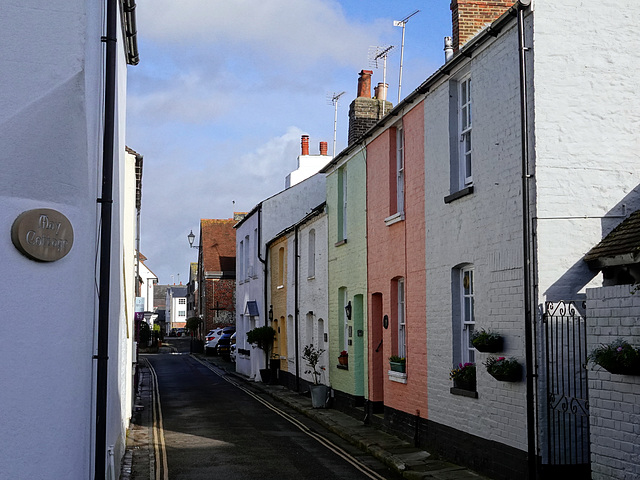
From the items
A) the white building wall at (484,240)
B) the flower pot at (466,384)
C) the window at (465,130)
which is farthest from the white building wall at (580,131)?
the flower pot at (466,384)

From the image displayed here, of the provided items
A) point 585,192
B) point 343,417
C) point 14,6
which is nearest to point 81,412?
point 14,6

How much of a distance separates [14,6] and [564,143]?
6.91 m

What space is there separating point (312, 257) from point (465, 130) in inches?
476

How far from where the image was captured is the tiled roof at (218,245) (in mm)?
57625

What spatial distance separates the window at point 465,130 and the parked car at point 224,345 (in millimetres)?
35318

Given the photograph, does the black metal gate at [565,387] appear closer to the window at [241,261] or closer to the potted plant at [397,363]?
the potted plant at [397,363]

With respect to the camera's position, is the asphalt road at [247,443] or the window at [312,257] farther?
the window at [312,257]

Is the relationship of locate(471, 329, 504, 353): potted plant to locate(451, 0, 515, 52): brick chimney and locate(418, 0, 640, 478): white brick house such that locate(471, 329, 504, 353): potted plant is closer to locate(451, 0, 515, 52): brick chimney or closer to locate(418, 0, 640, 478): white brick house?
locate(418, 0, 640, 478): white brick house

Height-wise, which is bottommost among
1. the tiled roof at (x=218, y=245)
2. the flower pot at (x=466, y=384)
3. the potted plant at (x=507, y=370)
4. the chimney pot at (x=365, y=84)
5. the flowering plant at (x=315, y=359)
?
the flowering plant at (x=315, y=359)

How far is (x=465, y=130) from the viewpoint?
40.1 ft

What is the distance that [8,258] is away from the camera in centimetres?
616

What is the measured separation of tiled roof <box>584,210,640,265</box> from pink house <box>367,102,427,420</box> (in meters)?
4.47

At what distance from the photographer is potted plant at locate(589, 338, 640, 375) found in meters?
7.57

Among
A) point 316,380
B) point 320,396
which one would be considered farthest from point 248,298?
point 320,396
